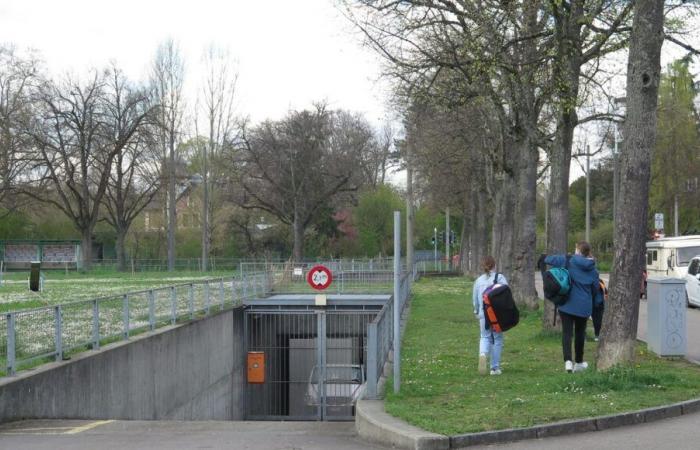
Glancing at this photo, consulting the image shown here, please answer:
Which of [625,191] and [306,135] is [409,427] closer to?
[625,191]

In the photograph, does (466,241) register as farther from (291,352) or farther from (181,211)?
(291,352)

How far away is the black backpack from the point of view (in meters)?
12.2

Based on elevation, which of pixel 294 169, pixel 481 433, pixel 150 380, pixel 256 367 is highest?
pixel 294 169

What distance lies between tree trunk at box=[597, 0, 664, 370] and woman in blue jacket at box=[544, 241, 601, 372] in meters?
0.43

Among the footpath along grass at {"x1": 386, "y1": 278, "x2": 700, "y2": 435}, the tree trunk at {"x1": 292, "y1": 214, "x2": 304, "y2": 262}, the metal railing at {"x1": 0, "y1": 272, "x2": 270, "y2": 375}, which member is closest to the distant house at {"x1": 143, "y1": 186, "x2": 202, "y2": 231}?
the tree trunk at {"x1": 292, "y1": 214, "x2": 304, "y2": 262}

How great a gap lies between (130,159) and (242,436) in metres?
55.8

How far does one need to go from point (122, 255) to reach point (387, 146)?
29.9 metres

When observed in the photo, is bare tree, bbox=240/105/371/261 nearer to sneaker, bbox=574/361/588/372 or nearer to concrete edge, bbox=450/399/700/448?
sneaker, bbox=574/361/588/372

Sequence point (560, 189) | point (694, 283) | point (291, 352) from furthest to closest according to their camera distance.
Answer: point (694, 283) < point (291, 352) < point (560, 189)

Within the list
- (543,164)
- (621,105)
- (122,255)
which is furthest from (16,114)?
(621,105)

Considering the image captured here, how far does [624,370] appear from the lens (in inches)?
419

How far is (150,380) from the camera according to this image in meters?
17.0

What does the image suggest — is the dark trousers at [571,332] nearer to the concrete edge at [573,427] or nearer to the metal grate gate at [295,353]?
the concrete edge at [573,427]

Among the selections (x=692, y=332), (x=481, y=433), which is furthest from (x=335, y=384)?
(x=481, y=433)
